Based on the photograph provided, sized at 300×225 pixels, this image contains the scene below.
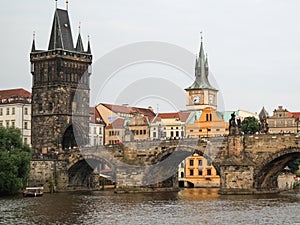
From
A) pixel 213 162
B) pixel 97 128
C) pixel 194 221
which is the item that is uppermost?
pixel 97 128

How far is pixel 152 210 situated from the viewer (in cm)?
6488

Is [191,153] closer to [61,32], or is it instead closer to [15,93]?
[61,32]

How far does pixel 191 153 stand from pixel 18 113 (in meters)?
33.6

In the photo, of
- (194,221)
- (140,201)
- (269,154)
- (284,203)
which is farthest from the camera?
(269,154)

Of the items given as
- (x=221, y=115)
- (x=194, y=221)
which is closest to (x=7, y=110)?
(x=221, y=115)

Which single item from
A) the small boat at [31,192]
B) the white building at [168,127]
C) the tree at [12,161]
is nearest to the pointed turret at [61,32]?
the tree at [12,161]

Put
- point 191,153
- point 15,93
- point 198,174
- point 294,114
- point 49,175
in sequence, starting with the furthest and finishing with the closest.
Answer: point 294,114
point 198,174
point 15,93
point 49,175
point 191,153

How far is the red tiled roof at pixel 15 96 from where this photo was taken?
11712 cm

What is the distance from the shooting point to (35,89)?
107 m

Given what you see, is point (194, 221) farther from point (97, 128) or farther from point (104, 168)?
point (97, 128)

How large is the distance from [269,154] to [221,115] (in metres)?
47.9

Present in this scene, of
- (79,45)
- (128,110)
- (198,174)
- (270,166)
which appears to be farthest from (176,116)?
(270,166)

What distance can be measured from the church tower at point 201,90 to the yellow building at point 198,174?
4388 cm

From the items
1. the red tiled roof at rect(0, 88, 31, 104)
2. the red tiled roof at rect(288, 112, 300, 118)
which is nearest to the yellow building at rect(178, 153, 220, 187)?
the red tiled roof at rect(0, 88, 31, 104)
